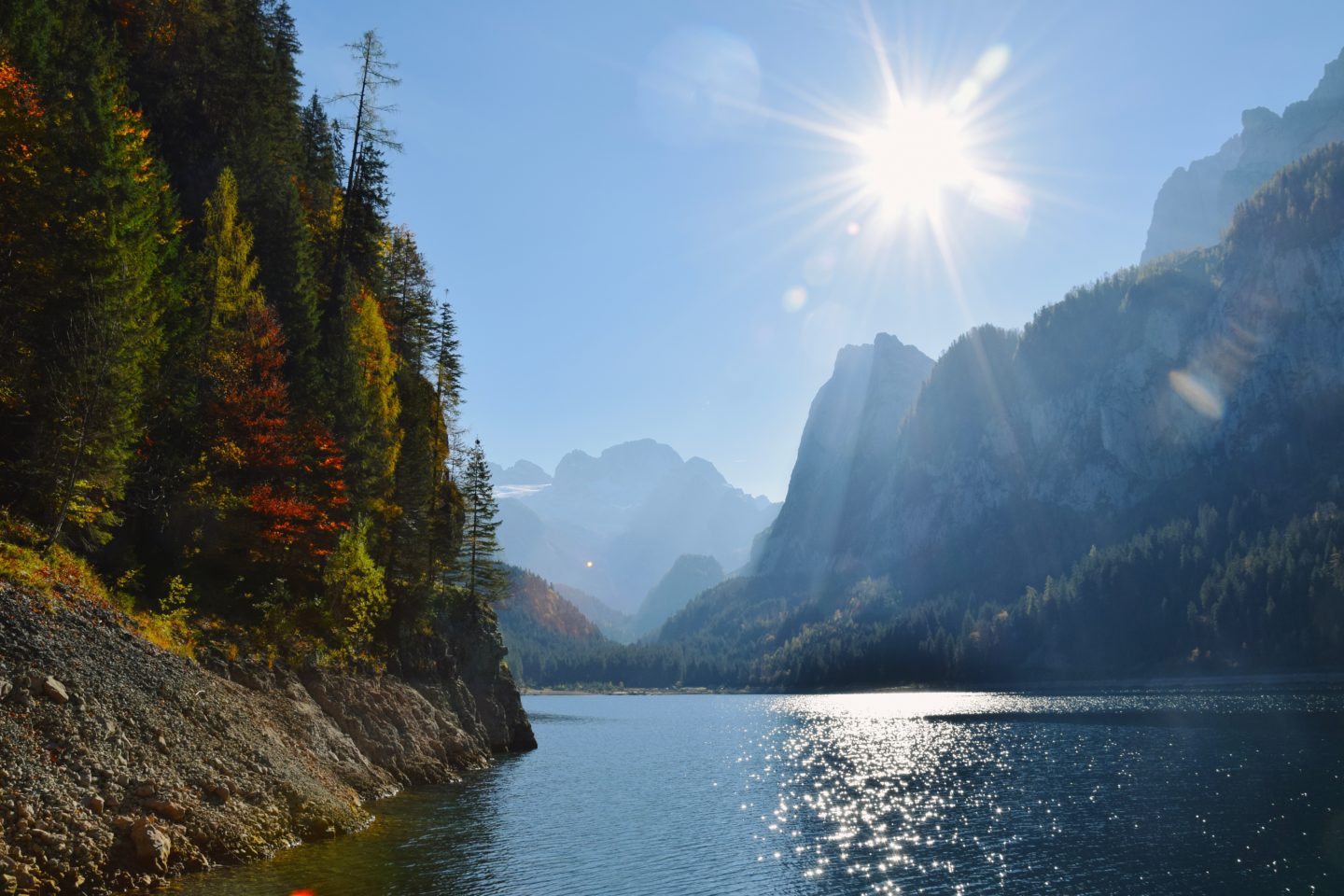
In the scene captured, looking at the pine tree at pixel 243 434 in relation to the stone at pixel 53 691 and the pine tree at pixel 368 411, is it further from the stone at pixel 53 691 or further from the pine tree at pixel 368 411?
the stone at pixel 53 691

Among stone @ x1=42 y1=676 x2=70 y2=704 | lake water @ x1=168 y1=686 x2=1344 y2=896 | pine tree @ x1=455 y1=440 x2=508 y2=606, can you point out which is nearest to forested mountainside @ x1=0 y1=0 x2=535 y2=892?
stone @ x1=42 y1=676 x2=70 y2=704

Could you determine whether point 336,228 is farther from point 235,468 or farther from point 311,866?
point 311,866

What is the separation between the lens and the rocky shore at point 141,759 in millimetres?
21953

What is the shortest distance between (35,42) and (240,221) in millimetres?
15476

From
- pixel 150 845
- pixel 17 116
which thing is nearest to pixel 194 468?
pixel 17 116

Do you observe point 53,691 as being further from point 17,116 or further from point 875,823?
point 875,823

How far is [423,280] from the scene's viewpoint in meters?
85.4

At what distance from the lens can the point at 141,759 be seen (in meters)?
26.2

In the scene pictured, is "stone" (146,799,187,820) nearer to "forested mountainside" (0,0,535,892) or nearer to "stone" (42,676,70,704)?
"forested mountainside" (0,0,535,892)

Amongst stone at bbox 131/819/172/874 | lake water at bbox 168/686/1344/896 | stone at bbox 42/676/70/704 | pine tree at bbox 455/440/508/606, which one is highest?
pine tree at bbox 455/440/508/606

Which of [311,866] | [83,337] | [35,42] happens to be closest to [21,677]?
[311,866]

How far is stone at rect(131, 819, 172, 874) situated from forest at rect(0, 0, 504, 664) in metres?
10.1

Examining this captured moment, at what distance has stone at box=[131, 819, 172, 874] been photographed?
24.0m

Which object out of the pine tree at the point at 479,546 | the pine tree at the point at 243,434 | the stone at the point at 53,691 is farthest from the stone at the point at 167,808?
the pine tree at the point at 479,546
